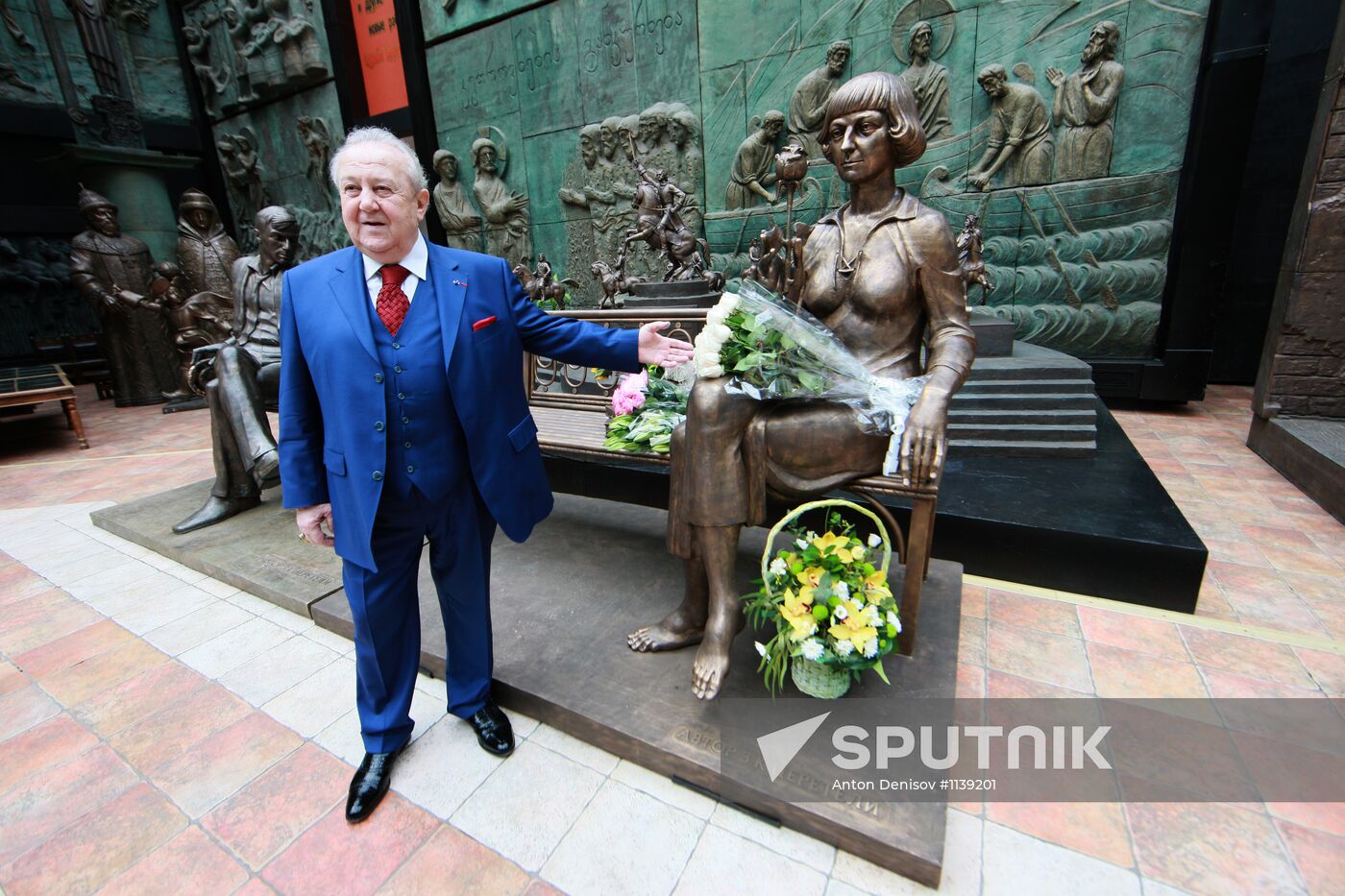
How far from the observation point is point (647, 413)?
2.79 meters

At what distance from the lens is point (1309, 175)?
13.5ft

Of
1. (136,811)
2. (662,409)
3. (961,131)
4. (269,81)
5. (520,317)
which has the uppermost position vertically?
(269,81)

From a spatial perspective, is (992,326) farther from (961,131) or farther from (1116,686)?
(1116,686)

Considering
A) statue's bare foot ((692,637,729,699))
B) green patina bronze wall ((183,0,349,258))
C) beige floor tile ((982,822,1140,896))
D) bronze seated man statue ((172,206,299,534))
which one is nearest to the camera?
beige floor tile ((982,822,1140,896))

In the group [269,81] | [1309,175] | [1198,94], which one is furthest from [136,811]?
[269,81]

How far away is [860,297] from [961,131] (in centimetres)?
568

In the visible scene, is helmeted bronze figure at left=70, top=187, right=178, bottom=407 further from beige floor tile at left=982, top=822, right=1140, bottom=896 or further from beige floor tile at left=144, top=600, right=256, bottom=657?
beige floor tile at left=982, top=822, right=1140, bottom=896

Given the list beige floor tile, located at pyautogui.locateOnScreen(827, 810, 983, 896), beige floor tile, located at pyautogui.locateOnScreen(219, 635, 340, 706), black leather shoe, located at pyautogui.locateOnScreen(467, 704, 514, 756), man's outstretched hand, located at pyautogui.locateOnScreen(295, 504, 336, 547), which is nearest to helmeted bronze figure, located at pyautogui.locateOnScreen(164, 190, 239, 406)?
beige floor tile, located at pyautogui.locateOnScreen(219, 635, 340, 706)

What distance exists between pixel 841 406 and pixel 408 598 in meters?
1.51

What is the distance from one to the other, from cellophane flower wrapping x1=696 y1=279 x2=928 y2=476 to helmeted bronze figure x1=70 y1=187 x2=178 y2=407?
10.1 meters

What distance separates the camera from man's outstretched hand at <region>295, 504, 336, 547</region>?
66.8 inches

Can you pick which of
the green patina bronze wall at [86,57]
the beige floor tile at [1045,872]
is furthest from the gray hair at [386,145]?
the green patina bronze wall at [86,57]

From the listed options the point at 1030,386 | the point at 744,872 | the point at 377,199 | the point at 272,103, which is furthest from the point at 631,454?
the point at 272,103

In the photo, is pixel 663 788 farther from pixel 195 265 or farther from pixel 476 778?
pixel 195 265
